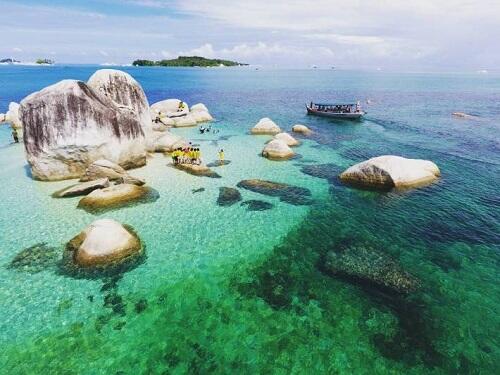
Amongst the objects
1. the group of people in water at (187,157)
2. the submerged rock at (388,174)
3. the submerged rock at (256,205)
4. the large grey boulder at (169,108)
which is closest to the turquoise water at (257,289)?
the submerged rock at (256,205)

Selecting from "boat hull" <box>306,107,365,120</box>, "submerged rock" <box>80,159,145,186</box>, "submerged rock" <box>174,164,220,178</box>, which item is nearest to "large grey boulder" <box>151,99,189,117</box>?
"boat hull" <box>306,107,365,120</box>

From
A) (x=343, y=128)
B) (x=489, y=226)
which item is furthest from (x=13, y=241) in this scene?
(x=343, y=128)

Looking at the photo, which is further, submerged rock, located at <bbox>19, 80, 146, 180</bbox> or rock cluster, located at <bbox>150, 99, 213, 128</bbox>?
rock cluster, located at <bbox>150, 99, 213, 128</bbox>

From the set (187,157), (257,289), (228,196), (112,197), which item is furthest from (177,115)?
(257,289)

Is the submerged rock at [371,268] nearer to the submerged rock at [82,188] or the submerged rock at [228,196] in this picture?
the submerged rock at [228,196]

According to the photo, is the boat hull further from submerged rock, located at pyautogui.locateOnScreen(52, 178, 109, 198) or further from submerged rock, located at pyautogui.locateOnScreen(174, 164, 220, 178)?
submerged rock, located at pyautogui.locateOnScreen(52, 178, 109, 198)

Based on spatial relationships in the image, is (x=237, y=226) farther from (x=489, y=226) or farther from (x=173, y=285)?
(x=489, y=226)

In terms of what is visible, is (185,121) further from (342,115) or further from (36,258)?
(36,258)
